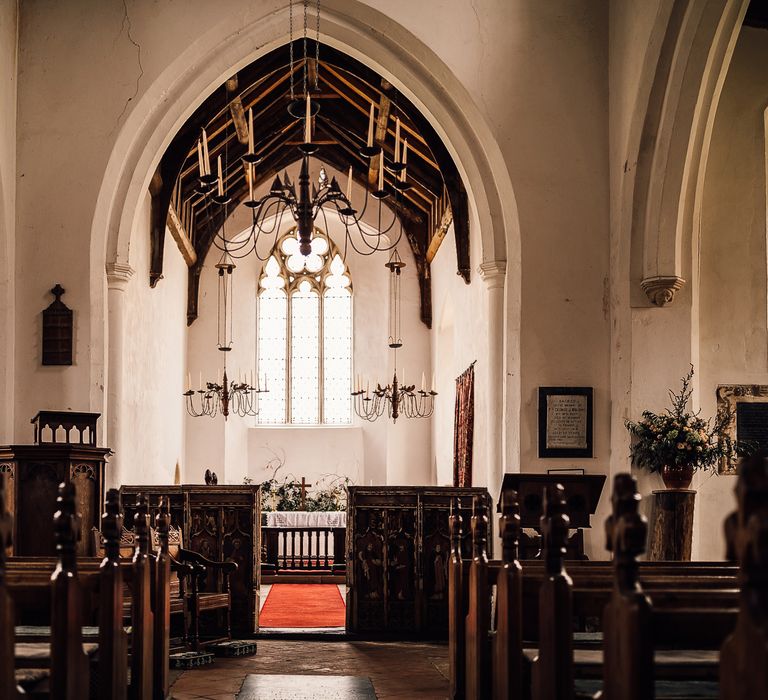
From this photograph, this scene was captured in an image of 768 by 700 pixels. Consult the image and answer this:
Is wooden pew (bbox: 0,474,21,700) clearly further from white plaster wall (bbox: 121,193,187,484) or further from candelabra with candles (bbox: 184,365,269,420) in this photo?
candelabra with candles (bbox: 184,365,269,420)

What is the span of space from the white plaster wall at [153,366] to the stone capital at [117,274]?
4.21 feet

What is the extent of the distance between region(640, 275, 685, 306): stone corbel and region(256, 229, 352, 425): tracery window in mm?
9289

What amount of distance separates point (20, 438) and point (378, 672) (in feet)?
9.66

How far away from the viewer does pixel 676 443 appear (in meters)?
6.27

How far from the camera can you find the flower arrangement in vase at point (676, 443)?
20.6 feet

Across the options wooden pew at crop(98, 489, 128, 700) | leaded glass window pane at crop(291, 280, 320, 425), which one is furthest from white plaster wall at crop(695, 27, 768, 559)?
leaded glass window pane at crop(291, 280, 320, 425)

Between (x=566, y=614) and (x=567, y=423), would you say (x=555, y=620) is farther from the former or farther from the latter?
(x=567, y=423)

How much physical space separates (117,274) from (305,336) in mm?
8371

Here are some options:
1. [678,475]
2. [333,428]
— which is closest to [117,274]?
[678,475]

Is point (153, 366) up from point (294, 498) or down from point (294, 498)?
up

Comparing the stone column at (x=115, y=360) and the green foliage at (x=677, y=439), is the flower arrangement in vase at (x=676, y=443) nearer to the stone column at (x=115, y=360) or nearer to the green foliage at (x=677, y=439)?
the green foliage at (x=677, y=439)

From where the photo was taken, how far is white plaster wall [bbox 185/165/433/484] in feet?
48.6

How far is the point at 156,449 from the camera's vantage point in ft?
38.1

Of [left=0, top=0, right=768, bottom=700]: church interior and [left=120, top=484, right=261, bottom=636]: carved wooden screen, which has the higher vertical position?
[left=0, top=0, right=768, bottom=700]: church interior
